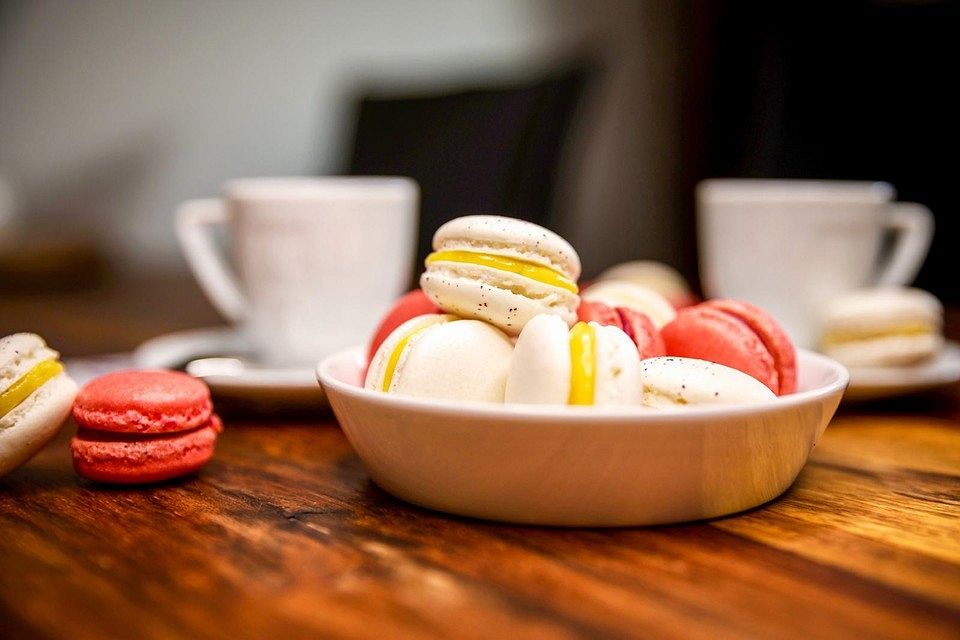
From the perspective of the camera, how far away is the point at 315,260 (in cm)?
97

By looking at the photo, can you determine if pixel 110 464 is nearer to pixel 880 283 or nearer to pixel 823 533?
pixel 823 533

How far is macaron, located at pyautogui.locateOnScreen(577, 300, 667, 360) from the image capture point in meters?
0.64

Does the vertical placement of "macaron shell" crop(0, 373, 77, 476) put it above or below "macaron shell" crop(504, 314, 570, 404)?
below

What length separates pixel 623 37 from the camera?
9.51ft

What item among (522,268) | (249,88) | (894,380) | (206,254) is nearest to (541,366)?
(522,268)

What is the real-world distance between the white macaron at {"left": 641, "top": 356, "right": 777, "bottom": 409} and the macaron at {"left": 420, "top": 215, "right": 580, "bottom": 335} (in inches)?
3.6

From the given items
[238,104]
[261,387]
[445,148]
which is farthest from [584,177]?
[261,387]

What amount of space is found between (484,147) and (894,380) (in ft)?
4.39

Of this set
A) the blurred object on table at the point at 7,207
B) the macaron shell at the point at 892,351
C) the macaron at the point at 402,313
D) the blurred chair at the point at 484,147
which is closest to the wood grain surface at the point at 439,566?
the macaron at the point at 402,313

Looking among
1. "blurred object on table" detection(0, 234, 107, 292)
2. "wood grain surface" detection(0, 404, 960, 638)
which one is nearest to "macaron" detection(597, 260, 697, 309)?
"wood grain surface" detection(0, 404, 960, 638)

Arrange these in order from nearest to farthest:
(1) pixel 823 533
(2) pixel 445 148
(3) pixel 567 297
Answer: (1) pixel 823 533, (3) pixel 567 297, (2) pixel 445 148

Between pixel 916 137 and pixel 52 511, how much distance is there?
2.48 meters

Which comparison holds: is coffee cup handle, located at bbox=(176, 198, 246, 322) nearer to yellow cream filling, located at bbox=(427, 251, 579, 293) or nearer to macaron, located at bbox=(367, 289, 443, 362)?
macaron, located at bbox=(367, 289, 443, 362)

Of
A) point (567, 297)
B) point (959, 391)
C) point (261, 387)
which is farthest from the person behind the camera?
point (959, 391)
